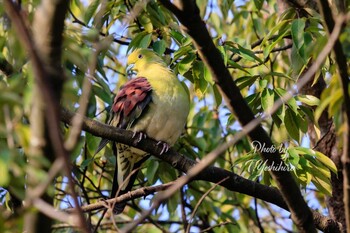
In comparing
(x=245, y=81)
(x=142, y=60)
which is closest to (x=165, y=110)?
(x=245, y=81)

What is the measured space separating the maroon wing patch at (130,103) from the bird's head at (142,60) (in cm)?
56

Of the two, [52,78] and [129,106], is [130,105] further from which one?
[52,78]

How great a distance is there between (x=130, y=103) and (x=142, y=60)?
85 cm

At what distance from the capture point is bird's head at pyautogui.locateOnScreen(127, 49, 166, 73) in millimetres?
4781

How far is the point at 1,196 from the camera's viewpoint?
4062mm

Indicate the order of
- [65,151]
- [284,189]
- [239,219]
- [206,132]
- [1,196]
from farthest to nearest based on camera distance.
Answer: [239,219]
[206,132]
[1,196]
[284,189]
[65,151]

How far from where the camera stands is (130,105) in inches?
163

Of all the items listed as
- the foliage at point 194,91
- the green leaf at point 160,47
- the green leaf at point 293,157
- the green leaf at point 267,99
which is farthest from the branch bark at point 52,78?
the green leaf at point 160,47

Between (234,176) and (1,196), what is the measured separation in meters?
1.58

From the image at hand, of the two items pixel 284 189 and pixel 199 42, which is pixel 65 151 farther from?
pixel 284 189

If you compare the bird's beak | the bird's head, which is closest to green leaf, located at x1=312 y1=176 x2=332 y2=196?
the bird's head

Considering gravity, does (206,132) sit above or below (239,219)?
above

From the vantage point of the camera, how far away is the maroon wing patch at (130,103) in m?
4.13

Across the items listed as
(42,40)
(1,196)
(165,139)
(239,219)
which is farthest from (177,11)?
(239,219)
